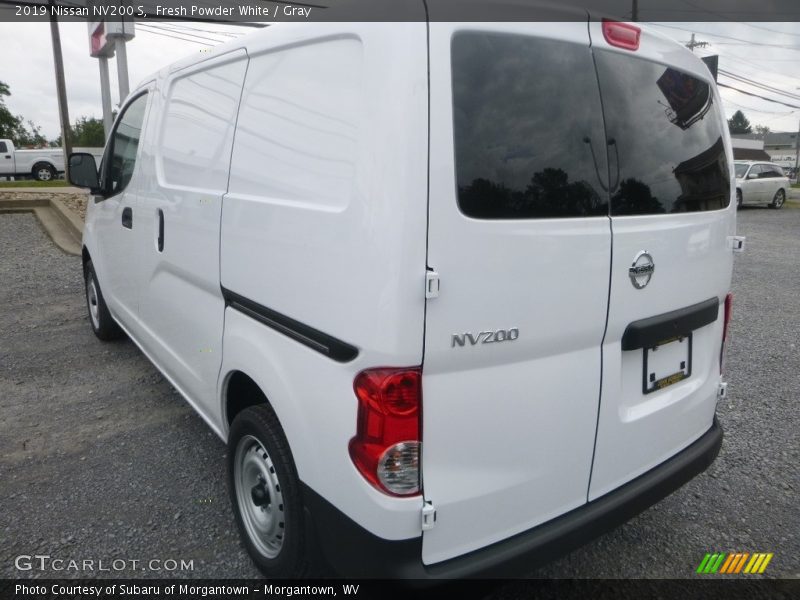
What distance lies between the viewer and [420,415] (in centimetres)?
161

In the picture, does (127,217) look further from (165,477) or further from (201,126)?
(165,477)

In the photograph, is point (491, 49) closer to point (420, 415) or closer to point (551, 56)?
point (551, 56)

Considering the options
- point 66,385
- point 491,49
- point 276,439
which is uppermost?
point 491,49

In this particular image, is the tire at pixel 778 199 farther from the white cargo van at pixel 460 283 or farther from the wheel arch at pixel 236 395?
the wheel arch at pixel 236 395

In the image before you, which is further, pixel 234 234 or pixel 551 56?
pixel 234 234

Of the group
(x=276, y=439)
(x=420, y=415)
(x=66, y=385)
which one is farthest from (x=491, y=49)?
(x=66, y=385)

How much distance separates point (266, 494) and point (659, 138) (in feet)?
6.33

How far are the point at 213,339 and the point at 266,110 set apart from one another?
988 millimetres

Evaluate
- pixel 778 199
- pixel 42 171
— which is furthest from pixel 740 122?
pixel 42 171

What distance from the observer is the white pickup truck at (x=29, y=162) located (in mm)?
25250

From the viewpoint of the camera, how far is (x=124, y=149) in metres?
3.76

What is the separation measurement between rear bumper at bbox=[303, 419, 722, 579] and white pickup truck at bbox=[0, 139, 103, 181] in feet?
90.5

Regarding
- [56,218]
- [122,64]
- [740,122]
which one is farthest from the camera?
[740,122]

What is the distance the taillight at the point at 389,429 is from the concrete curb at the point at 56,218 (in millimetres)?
8385
